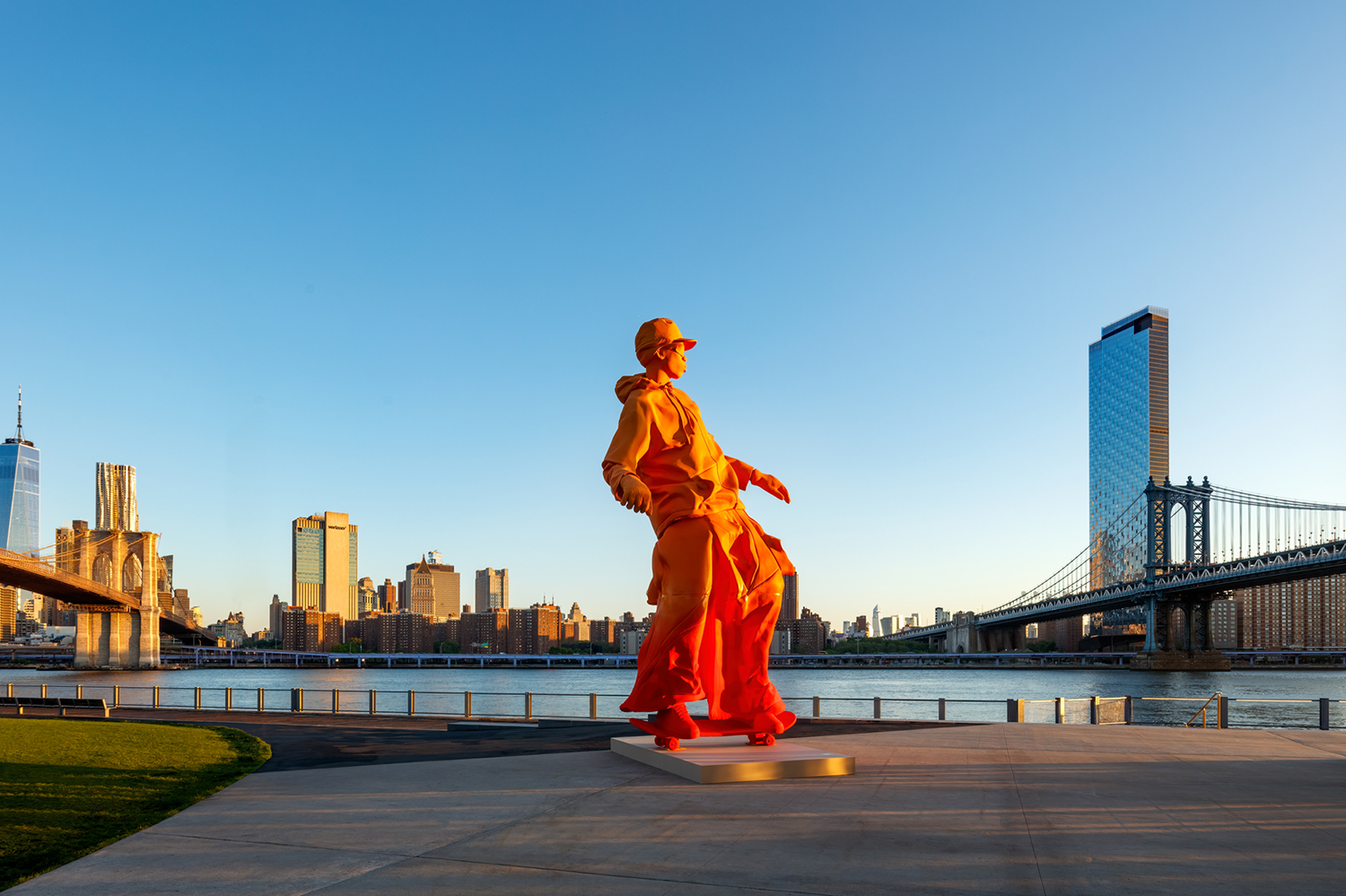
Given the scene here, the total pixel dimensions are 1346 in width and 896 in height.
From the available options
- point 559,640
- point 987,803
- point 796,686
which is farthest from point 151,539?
point 987,803

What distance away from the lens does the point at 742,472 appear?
10023mm

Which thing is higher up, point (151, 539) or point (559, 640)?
point (151, 539)

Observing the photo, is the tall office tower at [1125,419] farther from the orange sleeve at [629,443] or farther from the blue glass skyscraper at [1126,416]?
the orange sleeve at [629,443]

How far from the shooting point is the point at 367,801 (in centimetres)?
691

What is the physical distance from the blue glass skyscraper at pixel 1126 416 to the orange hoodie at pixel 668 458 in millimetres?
140544

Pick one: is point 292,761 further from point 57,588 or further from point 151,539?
point 151,539

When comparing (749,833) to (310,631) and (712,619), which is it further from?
(310,631)

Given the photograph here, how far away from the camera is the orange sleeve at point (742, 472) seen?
1000 centimetres

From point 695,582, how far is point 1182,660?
7131 centimetres

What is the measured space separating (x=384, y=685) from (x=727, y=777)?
235 ft

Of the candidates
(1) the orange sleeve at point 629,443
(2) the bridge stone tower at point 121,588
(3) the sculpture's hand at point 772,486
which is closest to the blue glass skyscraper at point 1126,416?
(2) the bridge stone tower at point 121,588

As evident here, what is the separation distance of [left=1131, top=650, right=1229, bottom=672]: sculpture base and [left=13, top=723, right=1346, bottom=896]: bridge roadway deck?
6749cm

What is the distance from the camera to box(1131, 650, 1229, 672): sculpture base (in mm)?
68500

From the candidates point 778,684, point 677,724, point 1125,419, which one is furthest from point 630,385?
point 1125,419
